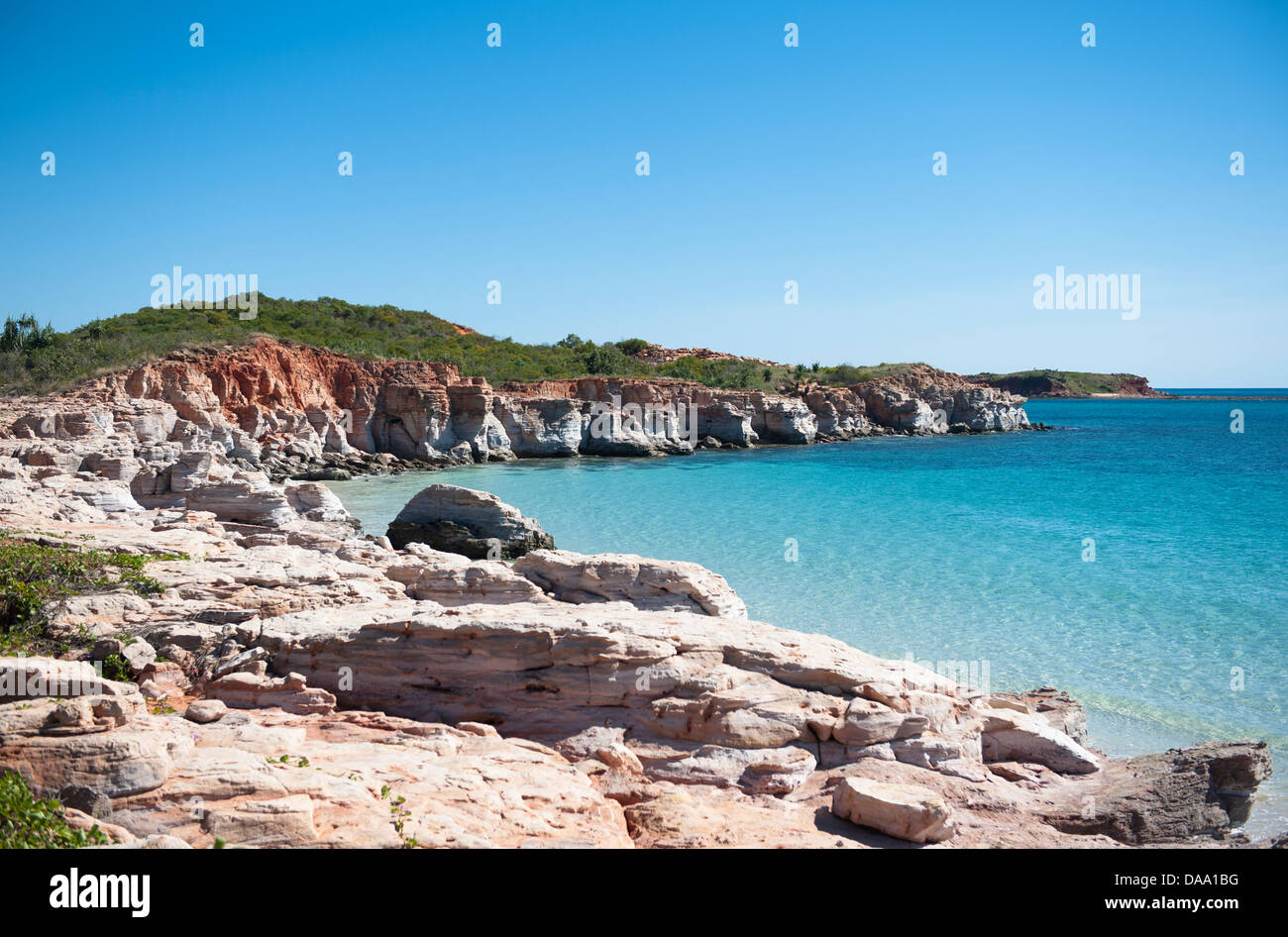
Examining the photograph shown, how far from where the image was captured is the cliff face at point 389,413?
2959 centimetres

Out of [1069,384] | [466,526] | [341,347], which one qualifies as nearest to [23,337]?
[341,347]

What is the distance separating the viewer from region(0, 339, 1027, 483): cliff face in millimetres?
29594

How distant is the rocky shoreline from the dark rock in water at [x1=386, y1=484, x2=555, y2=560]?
539 centimetres

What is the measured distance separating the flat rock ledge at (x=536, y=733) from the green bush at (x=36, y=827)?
0.80 ft

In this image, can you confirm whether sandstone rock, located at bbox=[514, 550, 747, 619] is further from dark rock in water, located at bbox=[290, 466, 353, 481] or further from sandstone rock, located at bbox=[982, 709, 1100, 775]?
dark rock in water, located at bbox=[290, 466, 353, 481]

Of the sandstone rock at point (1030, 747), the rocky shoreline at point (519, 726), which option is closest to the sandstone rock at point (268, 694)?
the rocky shoreline at point (519, 726)

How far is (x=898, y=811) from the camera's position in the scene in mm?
5863

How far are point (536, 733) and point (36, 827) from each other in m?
3.95

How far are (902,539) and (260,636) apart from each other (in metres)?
17.6

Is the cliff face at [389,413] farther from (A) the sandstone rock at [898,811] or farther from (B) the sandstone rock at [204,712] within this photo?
(A) the sandstone rock at [898,811]

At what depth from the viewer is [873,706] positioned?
7.21 meters

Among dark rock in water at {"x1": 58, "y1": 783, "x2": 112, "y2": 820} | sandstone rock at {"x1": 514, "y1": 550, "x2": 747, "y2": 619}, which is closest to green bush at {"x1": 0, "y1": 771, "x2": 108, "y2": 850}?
dark rock in water at {"x1": 58, "y1": 783, "x2": 112, "y2": 820}
